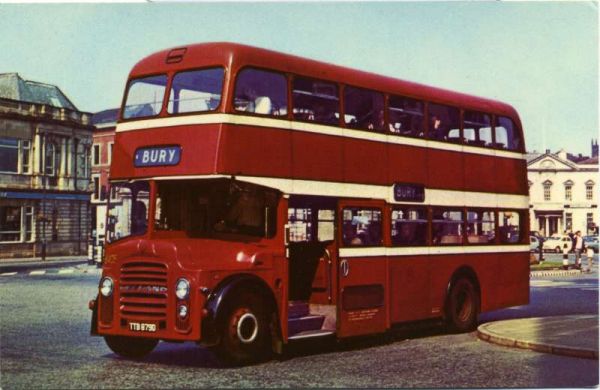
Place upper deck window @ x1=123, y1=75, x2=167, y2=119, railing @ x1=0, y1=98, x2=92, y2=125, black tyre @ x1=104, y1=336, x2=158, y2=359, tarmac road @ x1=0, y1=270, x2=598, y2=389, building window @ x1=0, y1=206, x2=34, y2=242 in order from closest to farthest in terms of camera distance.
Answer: tarmac road @ x1=0, y1=270, x2=598, y2=389, upper deck window @ x1=123, y1=75, x2=167, y2=119, black tyre @ x1=104, y1=336, x2=158, y2=359, railing @ x1=0, y1=98, x2=92, y2=125, building window @ x1=0, y1=206, x2=34, y2=242

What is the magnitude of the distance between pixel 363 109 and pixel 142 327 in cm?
488

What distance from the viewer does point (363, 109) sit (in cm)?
1359

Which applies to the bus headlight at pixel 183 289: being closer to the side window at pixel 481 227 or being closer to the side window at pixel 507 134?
the side window at pixel 481 227

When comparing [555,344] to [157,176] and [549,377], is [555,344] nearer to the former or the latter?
[549,377]

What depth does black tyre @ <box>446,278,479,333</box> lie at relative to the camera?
51.1ft

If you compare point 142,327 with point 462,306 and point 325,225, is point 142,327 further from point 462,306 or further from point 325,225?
point 462,306

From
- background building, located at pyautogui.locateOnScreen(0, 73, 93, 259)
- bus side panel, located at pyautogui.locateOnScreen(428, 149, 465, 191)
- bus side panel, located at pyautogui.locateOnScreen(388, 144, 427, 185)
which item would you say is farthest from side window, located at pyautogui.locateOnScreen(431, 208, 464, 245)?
background building, located at pyautogui.locateOnScreen(0, 73, 93, 259)

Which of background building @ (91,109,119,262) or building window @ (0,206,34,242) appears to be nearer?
building window @ (0,206,34,242)

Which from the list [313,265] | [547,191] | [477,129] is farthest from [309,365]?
[547,191]

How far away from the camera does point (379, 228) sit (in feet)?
45.7

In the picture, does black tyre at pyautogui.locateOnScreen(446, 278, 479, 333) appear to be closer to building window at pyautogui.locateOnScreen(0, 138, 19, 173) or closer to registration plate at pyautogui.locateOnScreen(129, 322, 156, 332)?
registration plate at pyautogui.locateOnScreen(129, 322, 156, 332)

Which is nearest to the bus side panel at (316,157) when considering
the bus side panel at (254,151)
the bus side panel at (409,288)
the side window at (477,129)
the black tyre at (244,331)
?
the bus side panel at (254,151)

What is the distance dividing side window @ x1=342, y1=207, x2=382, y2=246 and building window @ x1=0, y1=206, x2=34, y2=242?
36424 mm

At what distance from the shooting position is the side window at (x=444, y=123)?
15000 millimetres
